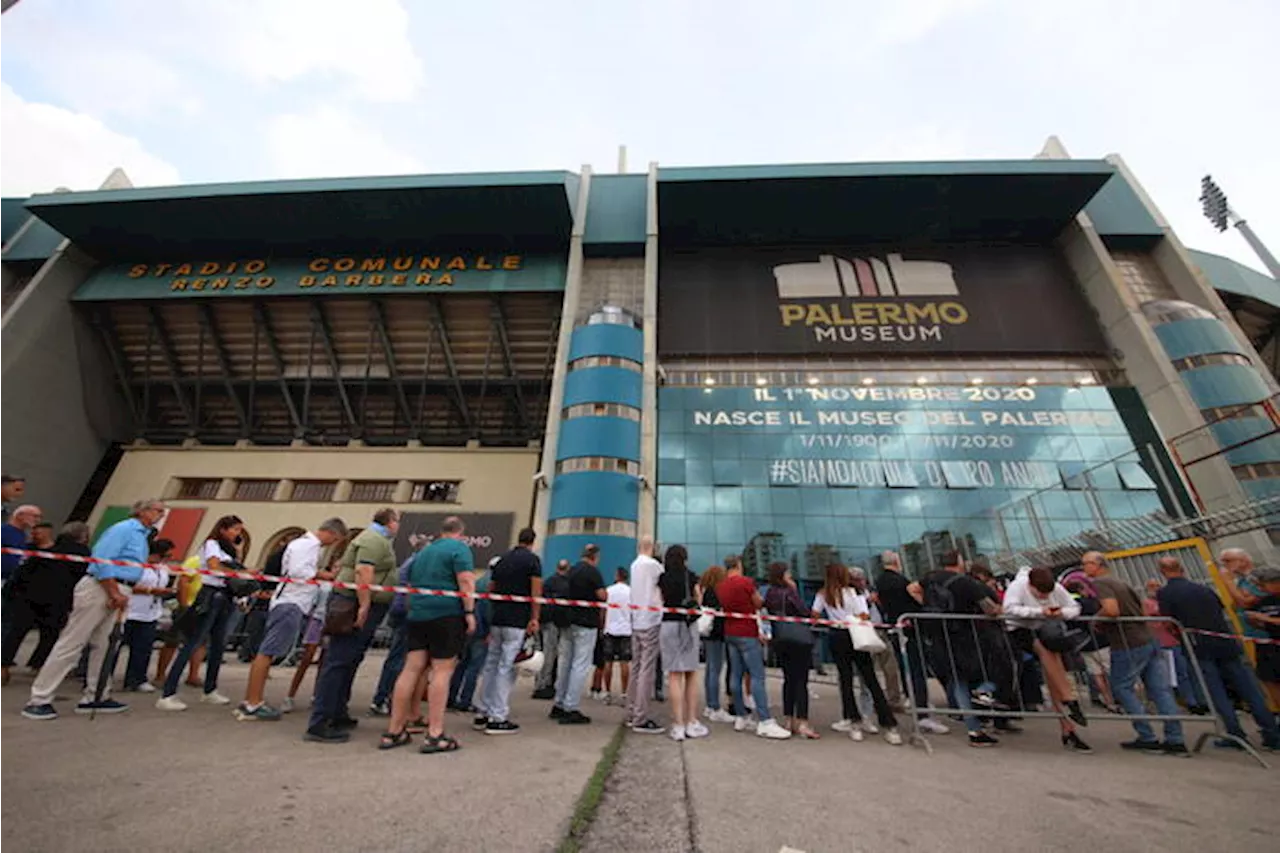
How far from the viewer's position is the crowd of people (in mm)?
4059

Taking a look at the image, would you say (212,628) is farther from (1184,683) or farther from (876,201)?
(876,201)

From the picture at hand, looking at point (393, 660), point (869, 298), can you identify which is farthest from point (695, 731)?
point (869, 298)

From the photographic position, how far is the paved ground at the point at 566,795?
194 cm

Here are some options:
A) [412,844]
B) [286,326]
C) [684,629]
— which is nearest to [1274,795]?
[684,629]

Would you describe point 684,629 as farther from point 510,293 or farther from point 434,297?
point 434,297

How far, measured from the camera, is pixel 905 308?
20.1 m

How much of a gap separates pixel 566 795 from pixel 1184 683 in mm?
8833

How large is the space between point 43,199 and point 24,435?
9996mm

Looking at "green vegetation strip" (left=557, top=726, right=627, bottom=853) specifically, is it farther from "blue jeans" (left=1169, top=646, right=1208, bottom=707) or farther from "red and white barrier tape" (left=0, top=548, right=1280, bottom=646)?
"blue jeans" (left=1169, top=646, right=1208, bottom=707)

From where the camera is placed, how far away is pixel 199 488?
21.7 meters

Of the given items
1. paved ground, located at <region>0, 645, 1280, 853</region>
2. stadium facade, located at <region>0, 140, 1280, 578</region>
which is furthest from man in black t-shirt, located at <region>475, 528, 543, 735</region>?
stadium facade, located at <region>0, 140, 1280, 578</region>

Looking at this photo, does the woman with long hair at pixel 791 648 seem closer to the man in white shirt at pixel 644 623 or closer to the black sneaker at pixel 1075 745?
the man in white shirt at pixel 644 623

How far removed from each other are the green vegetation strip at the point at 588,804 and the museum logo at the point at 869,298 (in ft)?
62.1

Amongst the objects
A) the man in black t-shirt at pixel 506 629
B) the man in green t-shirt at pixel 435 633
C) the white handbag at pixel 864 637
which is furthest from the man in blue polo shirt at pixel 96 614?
the white handbag at pixel 864 637
